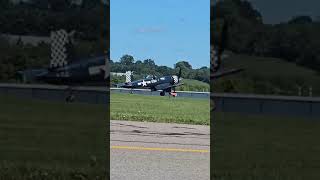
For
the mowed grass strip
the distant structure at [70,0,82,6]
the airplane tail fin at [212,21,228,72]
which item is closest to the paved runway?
the mowed grass strip

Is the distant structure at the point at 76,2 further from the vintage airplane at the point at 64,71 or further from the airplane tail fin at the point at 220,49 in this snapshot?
the airplane tail fin at the point at 220,49

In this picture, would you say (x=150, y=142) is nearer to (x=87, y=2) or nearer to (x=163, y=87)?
(x=87, y=2)

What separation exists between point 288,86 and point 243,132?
1.91 feet

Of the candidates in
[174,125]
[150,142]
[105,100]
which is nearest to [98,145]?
[105,100]

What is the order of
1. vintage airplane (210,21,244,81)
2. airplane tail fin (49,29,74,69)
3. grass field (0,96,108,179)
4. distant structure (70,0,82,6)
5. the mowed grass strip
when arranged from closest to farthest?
1. grass field (0,96,108,179)
2. vintage airplane (210,21,244,81)
3. distant structure (70,0,82,6)
4. airplane tail fin (49,29,74,69)
5. the mowed grass strip

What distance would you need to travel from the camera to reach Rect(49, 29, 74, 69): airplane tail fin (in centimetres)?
459

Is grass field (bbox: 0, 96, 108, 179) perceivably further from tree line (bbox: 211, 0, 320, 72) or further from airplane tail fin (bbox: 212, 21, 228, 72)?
tree line (bbox: 211, 0, 320, 72)

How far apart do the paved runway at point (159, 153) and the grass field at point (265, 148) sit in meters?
0.39

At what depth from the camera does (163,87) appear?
16875 millimetres

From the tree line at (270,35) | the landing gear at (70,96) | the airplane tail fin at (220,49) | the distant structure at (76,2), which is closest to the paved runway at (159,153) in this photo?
the landing gear at (70,96)


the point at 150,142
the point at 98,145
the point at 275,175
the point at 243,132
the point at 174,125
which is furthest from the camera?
the point at 174,125

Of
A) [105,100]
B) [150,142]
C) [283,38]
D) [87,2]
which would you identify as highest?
[87,2]

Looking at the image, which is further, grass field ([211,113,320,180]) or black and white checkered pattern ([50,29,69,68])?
black and white checkered pattern ([50,29,69,68])

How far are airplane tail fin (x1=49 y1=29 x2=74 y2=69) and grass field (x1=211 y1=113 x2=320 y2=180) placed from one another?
1.45m
